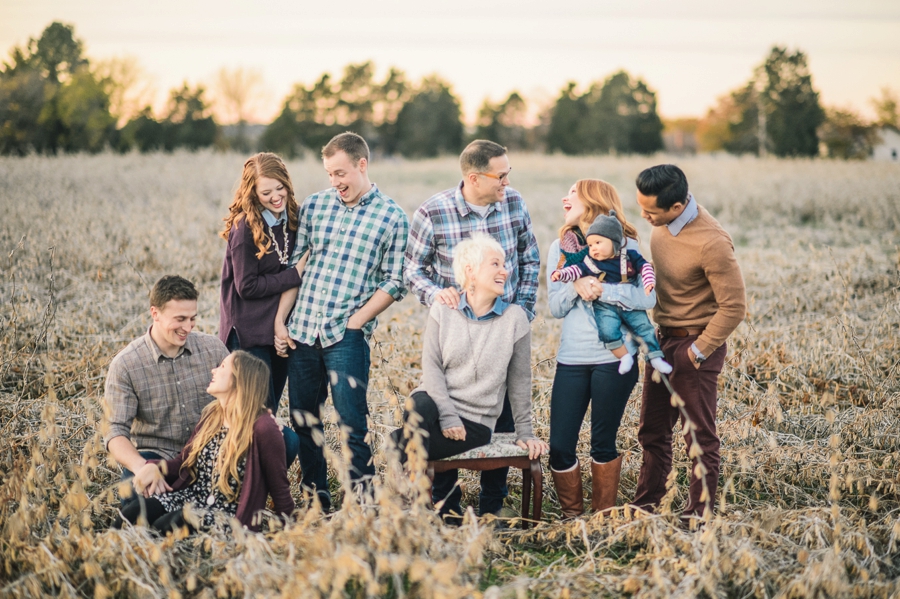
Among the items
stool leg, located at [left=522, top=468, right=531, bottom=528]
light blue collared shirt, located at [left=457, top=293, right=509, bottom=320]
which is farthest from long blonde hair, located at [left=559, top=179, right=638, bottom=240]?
stool leg, located at [left=522, top=468, right=531, bottom=528]

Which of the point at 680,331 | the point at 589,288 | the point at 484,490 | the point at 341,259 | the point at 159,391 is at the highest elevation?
the point at 341,259

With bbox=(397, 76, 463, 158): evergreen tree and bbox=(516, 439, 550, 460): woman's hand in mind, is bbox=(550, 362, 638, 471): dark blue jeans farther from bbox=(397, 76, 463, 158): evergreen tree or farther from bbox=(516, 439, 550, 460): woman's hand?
bbox=(397, 76, 463, 158): evergreen tree

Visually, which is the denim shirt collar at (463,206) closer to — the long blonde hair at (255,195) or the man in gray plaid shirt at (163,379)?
the long blonde hair at (255,195)

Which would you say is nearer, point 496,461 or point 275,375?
point 496,461

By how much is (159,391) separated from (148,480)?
1.82 feet

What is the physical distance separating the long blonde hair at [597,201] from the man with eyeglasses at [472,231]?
0.48 m

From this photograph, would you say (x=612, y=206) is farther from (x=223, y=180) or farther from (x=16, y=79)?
(x=16, y=79)

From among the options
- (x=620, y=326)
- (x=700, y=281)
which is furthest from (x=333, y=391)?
(x=700, y=281)

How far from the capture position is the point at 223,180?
56.4 feet

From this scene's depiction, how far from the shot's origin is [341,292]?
13.8 feet

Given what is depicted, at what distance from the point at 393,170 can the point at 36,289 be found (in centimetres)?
2323

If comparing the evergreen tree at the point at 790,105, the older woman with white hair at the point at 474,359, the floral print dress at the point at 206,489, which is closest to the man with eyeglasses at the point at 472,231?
the older woman with white hair at the point at 474,359

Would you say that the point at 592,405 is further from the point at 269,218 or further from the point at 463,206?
the point at 269,218

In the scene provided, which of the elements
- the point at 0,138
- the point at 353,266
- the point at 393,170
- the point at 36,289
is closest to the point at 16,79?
Answer: the point at 0,138
